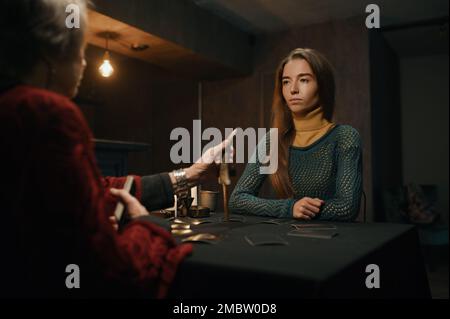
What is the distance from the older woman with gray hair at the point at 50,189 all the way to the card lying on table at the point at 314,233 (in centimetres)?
41

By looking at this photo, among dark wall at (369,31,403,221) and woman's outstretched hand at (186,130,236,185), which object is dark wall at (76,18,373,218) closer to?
dark wall at (369,31,403,221)

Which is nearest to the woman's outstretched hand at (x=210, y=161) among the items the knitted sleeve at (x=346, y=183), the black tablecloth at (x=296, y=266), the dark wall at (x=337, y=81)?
the black tablecloth at (x=296, y=266)

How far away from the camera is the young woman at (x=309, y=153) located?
5.28ft

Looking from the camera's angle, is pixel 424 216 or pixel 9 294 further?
pixel 424 216

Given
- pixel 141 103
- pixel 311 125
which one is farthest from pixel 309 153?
pixel 141 103

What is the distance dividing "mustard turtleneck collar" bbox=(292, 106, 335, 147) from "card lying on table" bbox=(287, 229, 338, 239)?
2.24ft

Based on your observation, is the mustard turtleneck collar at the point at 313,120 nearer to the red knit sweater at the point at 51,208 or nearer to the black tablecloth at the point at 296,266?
the black tablecloth at the point at 296,266

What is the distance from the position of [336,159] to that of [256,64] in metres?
3.53

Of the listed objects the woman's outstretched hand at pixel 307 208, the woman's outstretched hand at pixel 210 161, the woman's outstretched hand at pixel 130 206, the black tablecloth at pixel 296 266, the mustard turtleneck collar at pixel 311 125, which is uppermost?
the mustard turtleneck collar at pixel 311 125

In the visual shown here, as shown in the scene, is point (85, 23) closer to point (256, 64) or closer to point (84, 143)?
point (84, 143)

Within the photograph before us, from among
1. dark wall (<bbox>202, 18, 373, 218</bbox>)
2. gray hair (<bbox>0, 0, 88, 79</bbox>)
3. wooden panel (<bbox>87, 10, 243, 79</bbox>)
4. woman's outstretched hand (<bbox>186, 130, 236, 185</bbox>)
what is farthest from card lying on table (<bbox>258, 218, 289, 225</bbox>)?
dark wall (<bbox>202, 18, 373, 218</bbox>)

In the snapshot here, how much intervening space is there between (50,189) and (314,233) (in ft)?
2.33

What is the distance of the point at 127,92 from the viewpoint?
6.05 metres
